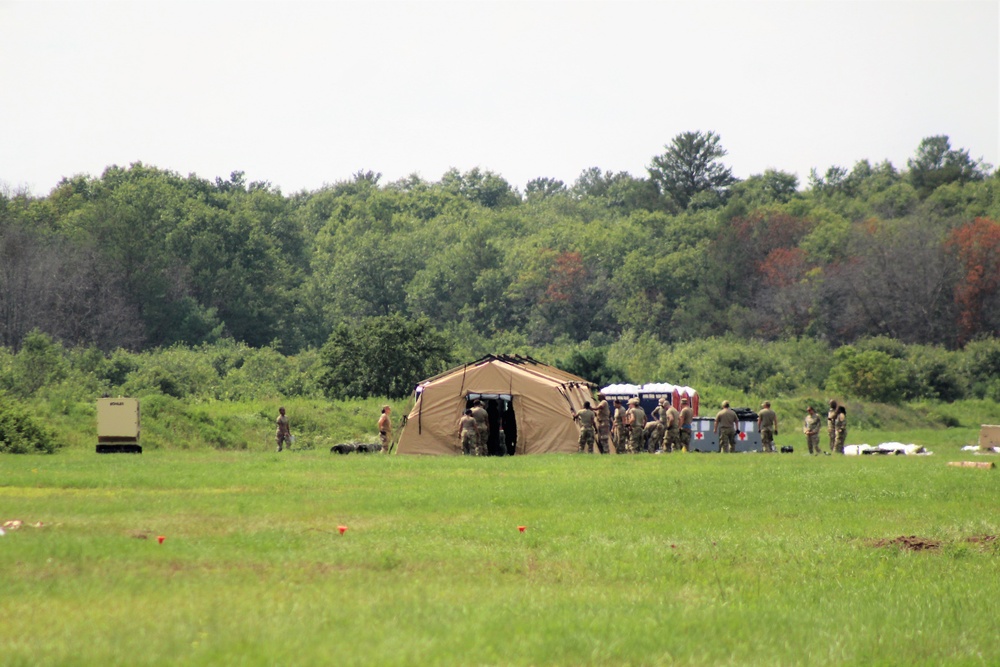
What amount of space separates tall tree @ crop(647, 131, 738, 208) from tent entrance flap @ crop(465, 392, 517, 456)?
70.4m

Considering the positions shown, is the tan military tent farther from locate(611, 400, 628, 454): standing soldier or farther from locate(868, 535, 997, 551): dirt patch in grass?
locate(868, 535, 997, 551): dirt patch in grass

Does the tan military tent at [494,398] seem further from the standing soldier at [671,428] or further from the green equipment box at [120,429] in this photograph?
the green equipment box at [120,429]

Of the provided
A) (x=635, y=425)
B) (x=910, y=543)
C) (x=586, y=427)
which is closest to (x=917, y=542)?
(x=910, y=543)

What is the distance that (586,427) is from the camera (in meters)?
33.0

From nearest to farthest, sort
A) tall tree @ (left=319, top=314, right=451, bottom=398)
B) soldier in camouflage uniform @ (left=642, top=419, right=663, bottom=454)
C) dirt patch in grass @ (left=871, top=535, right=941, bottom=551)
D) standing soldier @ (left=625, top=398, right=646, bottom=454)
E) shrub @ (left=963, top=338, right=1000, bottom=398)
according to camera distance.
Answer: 1. dirt patch in grass @ (left=871, top=535, right=941, bottom=551)
2. standing soldier @ (left=625, top=398, right=646, bottom=454)
3. soldier in camouflage uniform @ (left=642, top=419, right=663, bottom=454)
4. tall tree @ (left=319, top=314, right=451, bottom=398)
5. shrub @ (left=963, top=338, right=1000, bottom=398)

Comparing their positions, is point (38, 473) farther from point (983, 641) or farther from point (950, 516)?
point (983, 641)

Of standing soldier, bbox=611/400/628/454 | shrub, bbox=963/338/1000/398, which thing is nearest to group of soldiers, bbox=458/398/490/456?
standing soldier, bbox=611/400/628/454

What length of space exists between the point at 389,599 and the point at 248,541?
3648mm

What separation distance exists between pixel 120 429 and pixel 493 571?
836 inches

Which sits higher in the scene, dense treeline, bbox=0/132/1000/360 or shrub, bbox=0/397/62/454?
dense treeline, bbox=0/132/1000/360

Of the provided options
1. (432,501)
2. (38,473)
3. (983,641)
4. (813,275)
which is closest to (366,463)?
(38,473)

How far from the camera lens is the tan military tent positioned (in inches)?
1331

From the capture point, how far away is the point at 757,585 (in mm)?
11828

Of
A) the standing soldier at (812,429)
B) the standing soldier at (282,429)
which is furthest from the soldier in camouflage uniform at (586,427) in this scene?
the standing soldier at (282,429)
